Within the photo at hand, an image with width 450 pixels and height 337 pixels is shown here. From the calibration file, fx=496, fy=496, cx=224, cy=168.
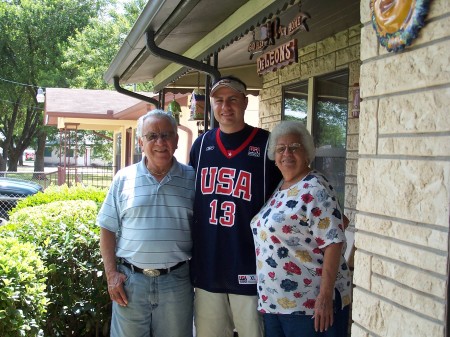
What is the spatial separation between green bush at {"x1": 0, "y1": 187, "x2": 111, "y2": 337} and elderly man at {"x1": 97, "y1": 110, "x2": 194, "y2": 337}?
3.67 feet

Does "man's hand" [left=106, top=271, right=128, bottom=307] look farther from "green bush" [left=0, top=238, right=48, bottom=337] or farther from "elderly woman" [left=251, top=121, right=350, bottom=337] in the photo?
"elderly woman" [left=251, top=121, right=350, bottom=337]

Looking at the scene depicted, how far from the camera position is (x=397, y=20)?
1572 mm

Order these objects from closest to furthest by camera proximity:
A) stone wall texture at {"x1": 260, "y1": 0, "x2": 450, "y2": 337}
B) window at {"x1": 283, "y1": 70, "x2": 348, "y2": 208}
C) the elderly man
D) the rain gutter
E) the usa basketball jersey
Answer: stone wall texture at {"x1": 260, "y1": 0, "x2": 450, "y2": 337}
the usa basketball jersey
the elderly man
the rain gutter
window at {"x1": 283, "y1": 70, "x2": 348, "y2": 208}

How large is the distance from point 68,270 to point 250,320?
73.3 inches

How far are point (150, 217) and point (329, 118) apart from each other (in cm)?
342

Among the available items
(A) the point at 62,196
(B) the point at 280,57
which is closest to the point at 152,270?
(B) the point at 280,57

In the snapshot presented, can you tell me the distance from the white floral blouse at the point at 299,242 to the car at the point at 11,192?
8284mm

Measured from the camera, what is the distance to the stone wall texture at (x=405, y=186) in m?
1.44

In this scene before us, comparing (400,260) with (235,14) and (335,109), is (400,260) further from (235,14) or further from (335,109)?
(335,109)

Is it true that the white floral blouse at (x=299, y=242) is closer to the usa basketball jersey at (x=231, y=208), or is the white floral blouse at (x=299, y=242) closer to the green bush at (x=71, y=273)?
the usa basketball jersey at (x=231, y=208)

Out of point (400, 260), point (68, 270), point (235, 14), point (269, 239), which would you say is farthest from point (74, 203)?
point (400, 260)

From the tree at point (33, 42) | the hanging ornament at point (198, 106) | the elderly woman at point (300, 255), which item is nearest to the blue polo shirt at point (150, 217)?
the elderly woman at point (300, 255)

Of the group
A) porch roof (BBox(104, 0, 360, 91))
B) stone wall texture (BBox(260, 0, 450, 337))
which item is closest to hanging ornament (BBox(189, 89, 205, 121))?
porch roof (BBox(104, 0, 360, 91))

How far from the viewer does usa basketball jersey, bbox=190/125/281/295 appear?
2.66m
